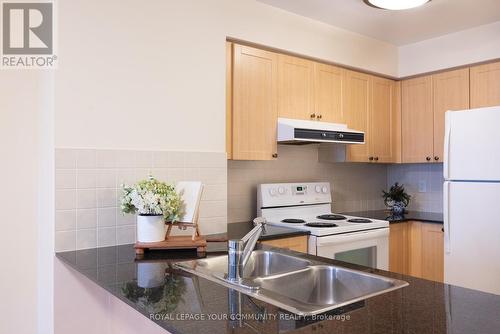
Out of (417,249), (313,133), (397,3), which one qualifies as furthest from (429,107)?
(397,3)

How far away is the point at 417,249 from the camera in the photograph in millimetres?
3307

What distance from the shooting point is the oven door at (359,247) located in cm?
253

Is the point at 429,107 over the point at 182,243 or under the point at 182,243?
over

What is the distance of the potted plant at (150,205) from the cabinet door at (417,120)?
97.9 inches

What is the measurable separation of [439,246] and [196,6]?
256cm

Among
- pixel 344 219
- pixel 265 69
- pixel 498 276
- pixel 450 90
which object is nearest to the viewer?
pixel 498 276

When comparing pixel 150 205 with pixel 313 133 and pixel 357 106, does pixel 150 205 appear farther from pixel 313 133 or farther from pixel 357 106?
pixel 357 106

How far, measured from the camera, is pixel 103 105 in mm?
1989

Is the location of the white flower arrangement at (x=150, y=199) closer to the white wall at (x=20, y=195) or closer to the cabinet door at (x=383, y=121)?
the white wall at (x=20, y=195)

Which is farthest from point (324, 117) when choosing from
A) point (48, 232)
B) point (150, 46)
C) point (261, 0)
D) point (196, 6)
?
point (48, 232)

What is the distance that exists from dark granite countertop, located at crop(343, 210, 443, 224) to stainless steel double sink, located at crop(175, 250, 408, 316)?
1.74m

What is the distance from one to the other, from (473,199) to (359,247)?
82 centimetres

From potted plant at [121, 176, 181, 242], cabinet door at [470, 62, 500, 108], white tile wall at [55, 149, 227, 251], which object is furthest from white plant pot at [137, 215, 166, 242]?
cabinet door at [470, 62, 500, 108]

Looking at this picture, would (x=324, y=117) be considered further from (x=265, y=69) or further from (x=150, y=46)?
(x=150, y=46)
